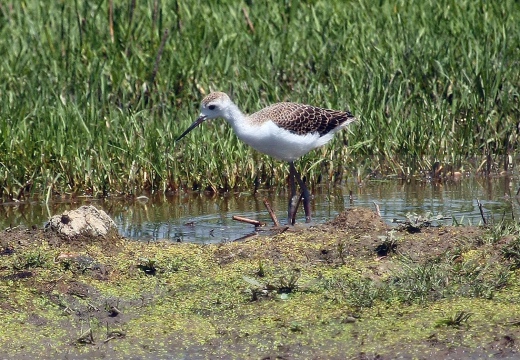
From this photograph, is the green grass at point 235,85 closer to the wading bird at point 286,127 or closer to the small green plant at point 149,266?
the wading bird at point 286,127

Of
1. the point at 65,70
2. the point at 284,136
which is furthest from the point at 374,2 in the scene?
the point at 284,136

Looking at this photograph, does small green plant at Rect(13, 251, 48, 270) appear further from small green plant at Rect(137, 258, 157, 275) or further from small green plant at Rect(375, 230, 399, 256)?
small green plant at Rect(375, 230, 399, 256)

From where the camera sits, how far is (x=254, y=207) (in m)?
8.67

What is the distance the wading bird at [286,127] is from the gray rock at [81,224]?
1.82 m

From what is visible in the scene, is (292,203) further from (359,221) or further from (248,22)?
(248,22)

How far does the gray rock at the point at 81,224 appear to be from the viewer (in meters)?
6.47

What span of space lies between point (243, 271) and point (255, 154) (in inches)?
141

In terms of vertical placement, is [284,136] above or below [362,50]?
below

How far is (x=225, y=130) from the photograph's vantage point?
9.91 meters

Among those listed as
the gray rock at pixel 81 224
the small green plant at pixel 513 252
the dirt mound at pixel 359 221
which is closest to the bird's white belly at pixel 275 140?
the dirt mound at pixel 359 221

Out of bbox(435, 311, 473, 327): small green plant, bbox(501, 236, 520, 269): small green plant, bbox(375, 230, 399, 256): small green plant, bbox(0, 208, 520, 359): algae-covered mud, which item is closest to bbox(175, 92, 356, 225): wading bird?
bbox(0, 208, 520, 359): algae-covered mud

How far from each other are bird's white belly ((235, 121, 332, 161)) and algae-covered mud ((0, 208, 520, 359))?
1575 millimetres

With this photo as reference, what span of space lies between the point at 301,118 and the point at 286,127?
22cm

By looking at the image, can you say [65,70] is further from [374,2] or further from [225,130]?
[374,2]
